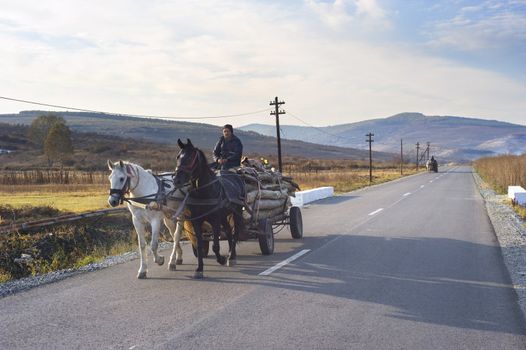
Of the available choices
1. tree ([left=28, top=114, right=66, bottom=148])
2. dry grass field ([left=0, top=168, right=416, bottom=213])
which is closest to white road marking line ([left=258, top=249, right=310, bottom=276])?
dry grass field ([left=0, top=168, right=416, bottom=213])

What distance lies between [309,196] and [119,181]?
60.3 ft

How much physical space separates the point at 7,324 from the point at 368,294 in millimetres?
4701

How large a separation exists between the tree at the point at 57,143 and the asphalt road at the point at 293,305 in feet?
218

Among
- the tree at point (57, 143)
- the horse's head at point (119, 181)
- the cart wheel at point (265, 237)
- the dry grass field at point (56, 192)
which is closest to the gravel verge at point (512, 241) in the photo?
the cart wheel at point (265, 237)

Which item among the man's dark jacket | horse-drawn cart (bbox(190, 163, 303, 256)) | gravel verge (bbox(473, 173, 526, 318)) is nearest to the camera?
gravel verge (bbox(473, 173, 526, 318))

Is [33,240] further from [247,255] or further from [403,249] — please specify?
[403,249]

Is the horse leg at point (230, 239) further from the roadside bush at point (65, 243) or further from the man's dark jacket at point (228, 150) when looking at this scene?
the roadside bush at point (65, 243)

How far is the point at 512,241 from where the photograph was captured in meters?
12.7

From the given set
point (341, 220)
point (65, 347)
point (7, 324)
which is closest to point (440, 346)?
point (65, 347)

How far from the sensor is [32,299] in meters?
7.64

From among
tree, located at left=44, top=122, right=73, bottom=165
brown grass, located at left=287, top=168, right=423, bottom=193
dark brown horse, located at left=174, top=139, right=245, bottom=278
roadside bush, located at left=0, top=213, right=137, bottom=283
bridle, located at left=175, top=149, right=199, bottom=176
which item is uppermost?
tree, located at left=44, top=122, right=73, bottom=165

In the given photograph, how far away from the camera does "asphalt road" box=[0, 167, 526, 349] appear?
571 centimetres

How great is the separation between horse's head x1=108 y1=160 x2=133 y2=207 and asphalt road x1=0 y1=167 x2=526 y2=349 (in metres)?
1.38

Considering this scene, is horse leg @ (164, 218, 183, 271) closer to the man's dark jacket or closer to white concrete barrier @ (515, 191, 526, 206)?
the man's dark jacket
